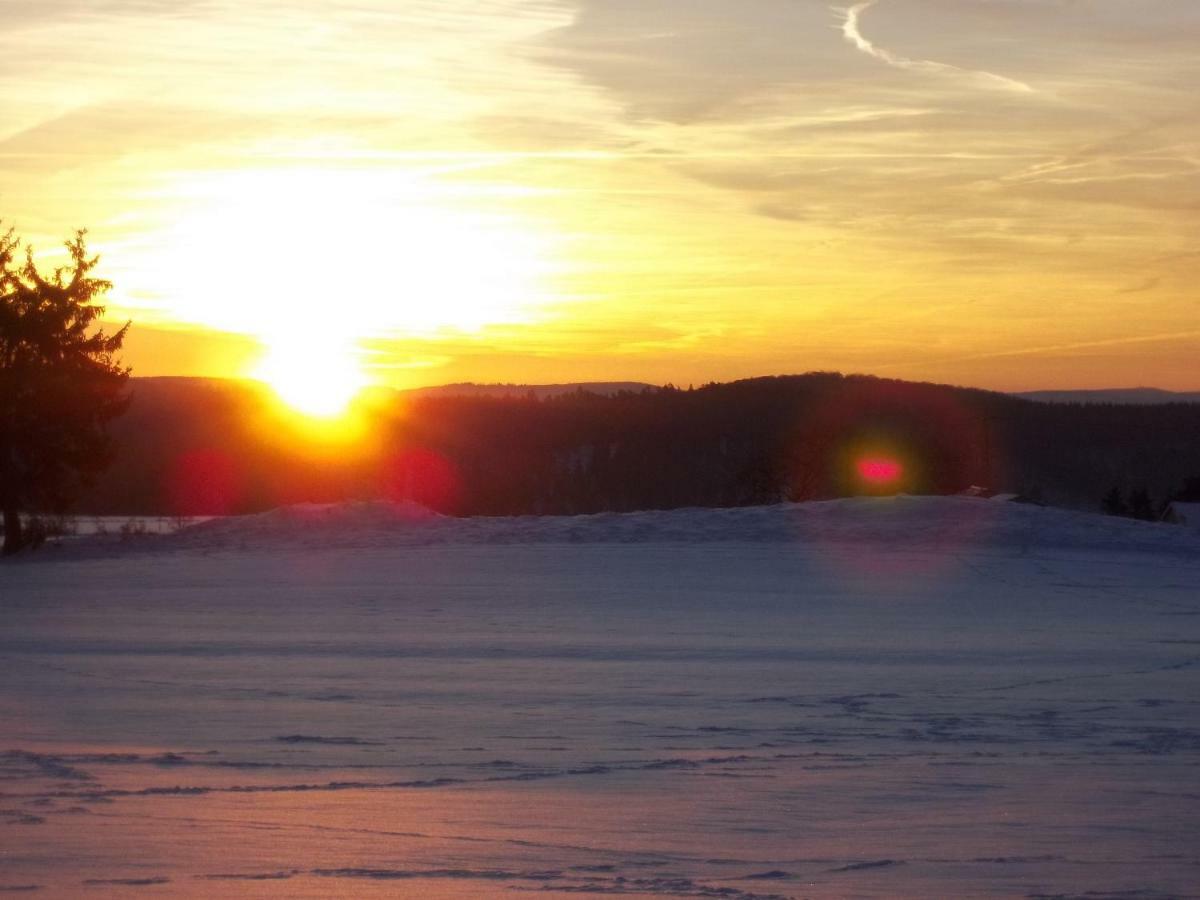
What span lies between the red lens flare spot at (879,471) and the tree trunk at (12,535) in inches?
1500

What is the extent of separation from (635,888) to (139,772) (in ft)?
10.3

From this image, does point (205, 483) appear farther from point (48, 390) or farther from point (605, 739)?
point (605, 739)

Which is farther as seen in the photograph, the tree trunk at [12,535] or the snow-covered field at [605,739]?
the tree trunk at [12,535]

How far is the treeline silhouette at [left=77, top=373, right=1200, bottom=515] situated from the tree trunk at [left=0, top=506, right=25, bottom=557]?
122ft

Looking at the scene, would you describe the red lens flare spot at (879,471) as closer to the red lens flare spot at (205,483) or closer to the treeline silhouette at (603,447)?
the treeline silhouette at (603,447)

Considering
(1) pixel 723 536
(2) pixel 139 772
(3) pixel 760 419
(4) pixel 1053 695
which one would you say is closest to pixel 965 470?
(3) pixel 760 419

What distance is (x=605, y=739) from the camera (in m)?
8.30

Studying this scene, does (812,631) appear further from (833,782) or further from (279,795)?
(279,795)

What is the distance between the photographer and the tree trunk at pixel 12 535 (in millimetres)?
27047

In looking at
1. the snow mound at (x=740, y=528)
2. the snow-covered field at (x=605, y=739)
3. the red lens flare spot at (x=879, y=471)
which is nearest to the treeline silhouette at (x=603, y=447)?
the red lens flare spot at (x=879, y=471)

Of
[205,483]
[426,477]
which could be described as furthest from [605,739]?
[426,477]

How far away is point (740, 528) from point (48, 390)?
45.3 feet

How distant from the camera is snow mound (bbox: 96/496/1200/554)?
23.0 metres

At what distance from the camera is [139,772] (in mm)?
7270
